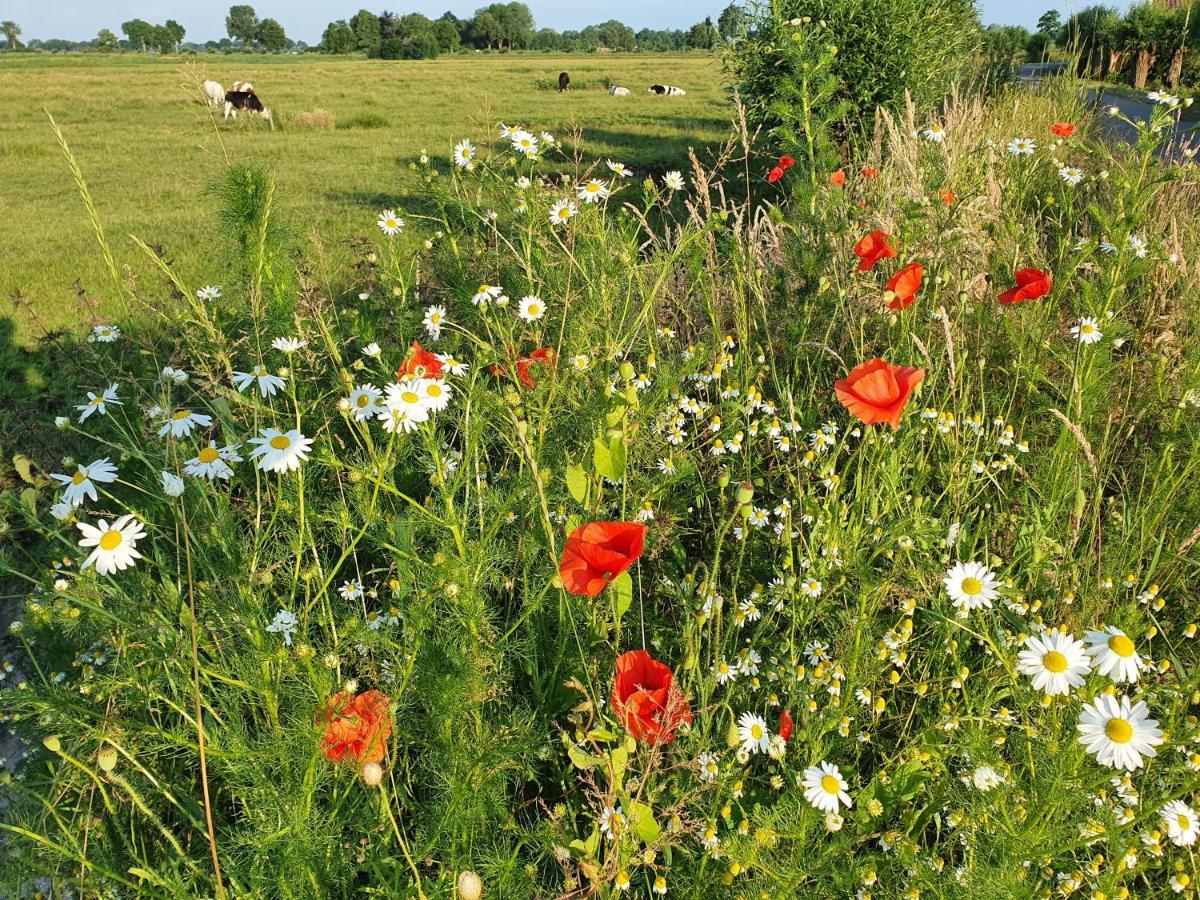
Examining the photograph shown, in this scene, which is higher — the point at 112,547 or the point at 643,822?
the point at 112,547

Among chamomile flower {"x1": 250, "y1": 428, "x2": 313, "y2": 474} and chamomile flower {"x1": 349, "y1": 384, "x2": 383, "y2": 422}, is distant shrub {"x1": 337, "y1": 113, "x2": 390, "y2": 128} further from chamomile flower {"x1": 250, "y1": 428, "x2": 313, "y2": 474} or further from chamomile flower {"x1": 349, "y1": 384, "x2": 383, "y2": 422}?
chamomile flower {"x1": 250, "y1": 428, "x2": 313, "y2": 474}

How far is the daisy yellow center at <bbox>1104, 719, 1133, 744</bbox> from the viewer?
0.98m

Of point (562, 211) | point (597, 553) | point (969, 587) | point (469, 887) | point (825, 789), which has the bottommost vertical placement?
point (825, 789)

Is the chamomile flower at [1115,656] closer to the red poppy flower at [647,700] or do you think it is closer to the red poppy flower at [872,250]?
the red poppy flower at [647,700]

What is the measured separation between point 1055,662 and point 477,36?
314 ft

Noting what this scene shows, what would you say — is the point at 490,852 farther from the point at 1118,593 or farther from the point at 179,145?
the point at 179,145

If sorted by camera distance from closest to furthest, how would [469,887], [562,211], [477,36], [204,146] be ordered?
[469,887], [204,146], [562,211], [477,36]

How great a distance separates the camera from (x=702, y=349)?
2.12 metres

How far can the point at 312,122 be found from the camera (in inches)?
586

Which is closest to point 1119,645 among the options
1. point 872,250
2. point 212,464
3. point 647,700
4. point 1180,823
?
point 1180,823

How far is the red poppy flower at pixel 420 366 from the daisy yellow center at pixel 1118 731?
1.25 metres

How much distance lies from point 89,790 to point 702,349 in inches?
68.0

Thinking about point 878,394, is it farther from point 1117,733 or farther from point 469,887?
point 469,887

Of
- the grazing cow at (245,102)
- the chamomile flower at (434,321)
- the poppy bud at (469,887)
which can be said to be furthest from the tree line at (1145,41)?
the grazing cow at (245,102)
